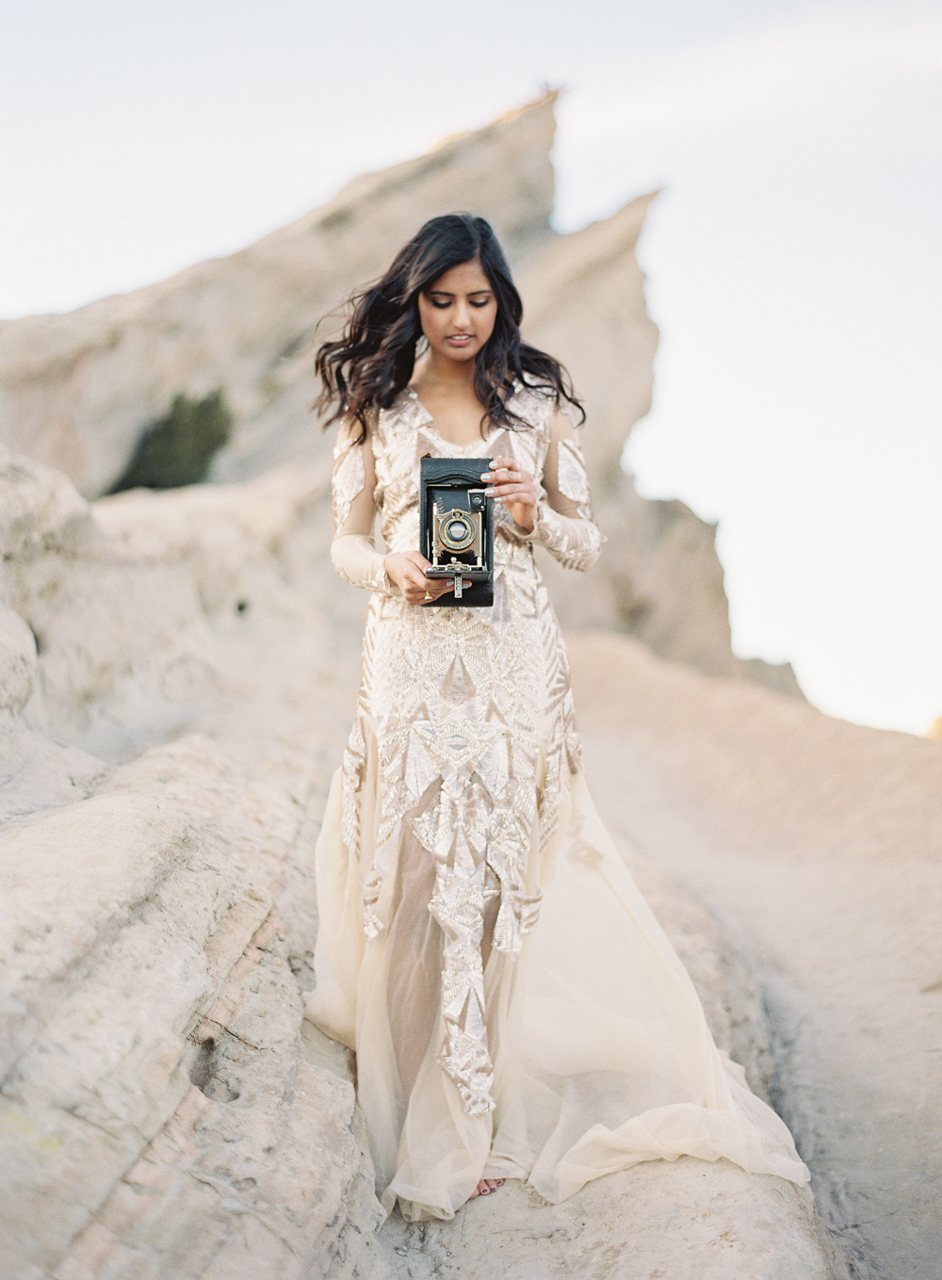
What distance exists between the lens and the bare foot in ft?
7.72

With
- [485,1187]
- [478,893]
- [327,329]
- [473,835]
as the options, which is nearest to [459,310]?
[473,835]

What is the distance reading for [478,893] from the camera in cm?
235

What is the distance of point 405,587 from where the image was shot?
2.23m

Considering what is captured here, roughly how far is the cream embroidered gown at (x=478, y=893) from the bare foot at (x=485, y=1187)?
2cm

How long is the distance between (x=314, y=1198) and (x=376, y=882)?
674mm

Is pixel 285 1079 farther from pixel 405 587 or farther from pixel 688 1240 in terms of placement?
pixel 405 587

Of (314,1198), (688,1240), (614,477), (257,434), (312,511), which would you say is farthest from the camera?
(614,477)

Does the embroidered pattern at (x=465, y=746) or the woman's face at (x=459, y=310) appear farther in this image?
the woman's face at (x=459, y=310)

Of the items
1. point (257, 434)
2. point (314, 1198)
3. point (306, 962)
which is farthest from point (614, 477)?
point (314, 1198)

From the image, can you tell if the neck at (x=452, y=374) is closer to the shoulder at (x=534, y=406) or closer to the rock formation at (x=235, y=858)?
the shoulder at (x=534, y=406)

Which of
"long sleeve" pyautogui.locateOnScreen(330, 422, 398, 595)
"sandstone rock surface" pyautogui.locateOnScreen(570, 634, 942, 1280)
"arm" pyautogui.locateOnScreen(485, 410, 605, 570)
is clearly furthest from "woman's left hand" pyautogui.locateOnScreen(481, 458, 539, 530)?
"sandstone rock surface" pyautogui.locateOnScreen(570, 634, 942, 1280)

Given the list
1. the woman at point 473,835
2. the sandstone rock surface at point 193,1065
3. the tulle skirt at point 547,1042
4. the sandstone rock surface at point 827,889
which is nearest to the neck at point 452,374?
the woman at point 473,835

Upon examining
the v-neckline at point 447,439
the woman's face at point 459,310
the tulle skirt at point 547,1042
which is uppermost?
the woman's face at point 459,310

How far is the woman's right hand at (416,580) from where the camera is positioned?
221cm
